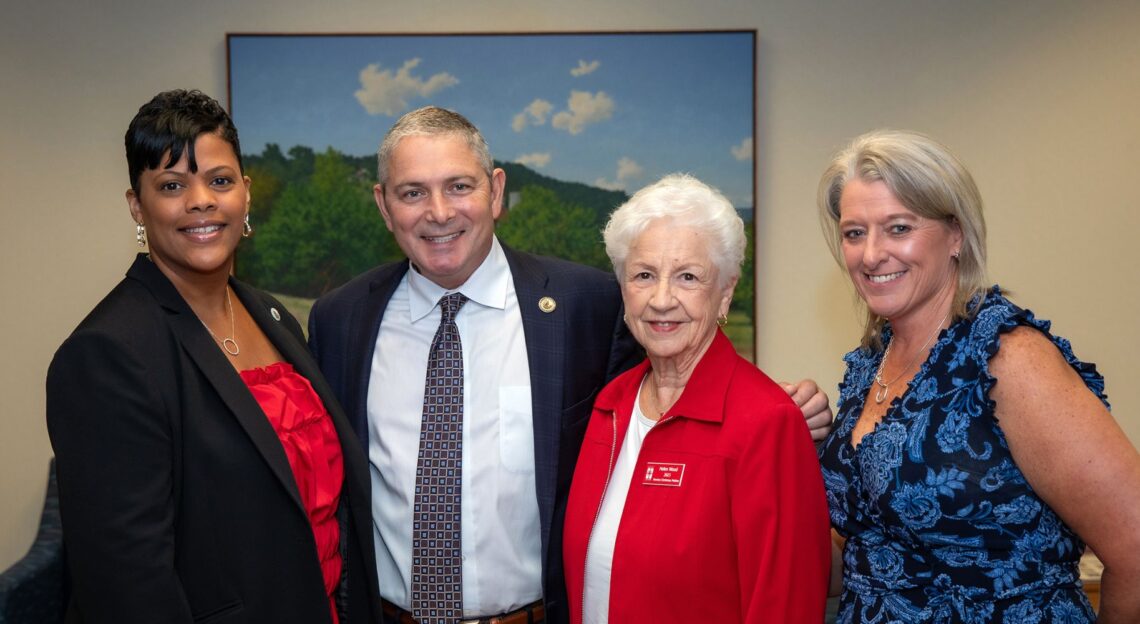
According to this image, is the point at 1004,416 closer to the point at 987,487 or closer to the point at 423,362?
the point at 987,487

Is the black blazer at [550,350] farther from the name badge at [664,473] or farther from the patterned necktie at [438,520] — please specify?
the name badge at [664,473]

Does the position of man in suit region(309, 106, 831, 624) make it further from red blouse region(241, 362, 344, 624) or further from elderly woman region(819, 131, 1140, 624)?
elderly woman region(819, 131, 1140, 624)

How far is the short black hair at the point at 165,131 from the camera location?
1895 mm

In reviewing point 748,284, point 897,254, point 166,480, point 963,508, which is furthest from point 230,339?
point 748,284

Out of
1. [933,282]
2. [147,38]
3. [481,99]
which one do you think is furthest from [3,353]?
[933,282]

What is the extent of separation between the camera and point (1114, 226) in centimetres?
382

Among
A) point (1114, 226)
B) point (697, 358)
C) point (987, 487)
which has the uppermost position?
point (1114, 226)

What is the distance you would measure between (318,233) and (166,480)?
218cm

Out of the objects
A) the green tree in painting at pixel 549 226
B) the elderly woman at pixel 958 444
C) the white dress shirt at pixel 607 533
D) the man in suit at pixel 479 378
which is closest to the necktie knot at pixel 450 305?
the man in suit at pixel 479 378

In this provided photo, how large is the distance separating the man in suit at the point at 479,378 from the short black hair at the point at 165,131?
48cm

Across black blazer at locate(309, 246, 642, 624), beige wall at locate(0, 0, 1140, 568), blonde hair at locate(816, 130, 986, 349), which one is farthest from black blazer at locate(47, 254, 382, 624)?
beige wall at locate(0, 0, 1140, 568)

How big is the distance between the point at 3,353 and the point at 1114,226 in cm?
447

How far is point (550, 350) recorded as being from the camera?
90.3 inches

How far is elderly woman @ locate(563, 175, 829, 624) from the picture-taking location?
5.74 feet
